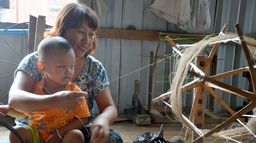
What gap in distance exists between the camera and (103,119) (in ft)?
3.54

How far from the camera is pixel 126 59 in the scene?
307cm

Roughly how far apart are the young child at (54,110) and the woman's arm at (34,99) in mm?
54

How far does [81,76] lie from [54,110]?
217 millimetres

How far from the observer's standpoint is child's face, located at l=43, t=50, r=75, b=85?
40.5 inches

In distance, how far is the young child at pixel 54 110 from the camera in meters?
1.03

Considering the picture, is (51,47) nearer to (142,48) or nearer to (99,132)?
(99,132)

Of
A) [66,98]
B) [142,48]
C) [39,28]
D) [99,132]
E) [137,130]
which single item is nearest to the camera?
[66,98]

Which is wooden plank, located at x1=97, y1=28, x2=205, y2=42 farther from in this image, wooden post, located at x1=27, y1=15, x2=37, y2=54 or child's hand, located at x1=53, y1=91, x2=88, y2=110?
child's hand, located at x1=53, y1=91, x2=88, y2=110

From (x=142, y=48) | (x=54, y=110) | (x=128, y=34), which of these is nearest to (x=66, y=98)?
(x=54, y=110)

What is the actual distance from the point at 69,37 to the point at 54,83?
0.19 metres

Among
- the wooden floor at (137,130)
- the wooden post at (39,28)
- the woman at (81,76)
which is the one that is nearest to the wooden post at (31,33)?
the wooden post at (39,28)

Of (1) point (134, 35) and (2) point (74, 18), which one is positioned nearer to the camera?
(2) point (74, 18)

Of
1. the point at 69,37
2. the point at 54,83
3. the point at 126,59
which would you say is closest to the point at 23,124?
the point at 54,83

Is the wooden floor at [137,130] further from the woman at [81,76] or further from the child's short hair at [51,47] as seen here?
the child's short hair at [51,47]
